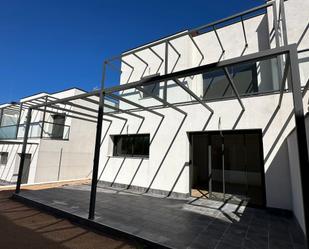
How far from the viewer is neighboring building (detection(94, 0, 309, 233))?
4.82 meters

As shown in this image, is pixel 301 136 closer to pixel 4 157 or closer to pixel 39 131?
pixel 39 131

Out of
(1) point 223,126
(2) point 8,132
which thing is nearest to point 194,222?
(1) point 223,126

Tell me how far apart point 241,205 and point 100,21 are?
361 inches

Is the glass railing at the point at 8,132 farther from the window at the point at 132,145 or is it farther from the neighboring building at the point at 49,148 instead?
the window at the point at 132,145

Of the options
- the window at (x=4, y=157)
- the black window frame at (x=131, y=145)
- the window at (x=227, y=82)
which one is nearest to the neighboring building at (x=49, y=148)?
the window at (x=4, y=157)

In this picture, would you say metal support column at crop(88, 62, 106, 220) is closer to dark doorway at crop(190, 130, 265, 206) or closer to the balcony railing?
dark doorway at crop(190, 130, 265, 206)

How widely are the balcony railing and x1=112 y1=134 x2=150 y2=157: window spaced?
4.66 meters

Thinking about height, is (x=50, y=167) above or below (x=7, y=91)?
below

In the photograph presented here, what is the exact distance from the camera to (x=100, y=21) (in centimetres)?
788

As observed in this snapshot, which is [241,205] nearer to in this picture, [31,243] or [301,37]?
[31,243]

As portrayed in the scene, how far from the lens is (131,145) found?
792 cm

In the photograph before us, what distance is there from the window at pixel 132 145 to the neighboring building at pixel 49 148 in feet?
12.5

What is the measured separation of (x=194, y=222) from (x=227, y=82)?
4662 mm

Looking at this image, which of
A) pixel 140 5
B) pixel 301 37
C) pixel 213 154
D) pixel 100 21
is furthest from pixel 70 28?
pixel 301 37
